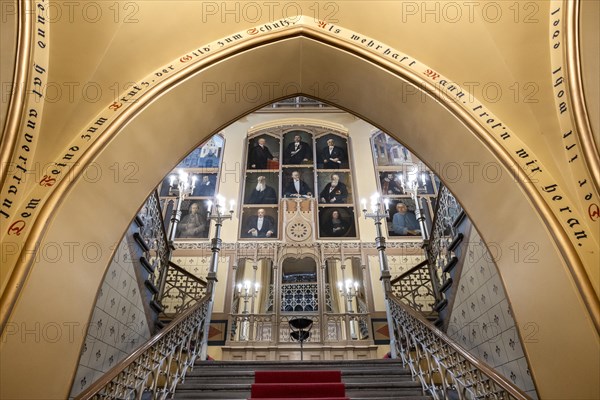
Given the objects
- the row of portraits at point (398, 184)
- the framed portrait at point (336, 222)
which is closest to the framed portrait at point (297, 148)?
the framed portrait at point (336, 222)

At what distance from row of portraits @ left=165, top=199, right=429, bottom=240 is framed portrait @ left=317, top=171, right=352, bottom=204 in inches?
10.4

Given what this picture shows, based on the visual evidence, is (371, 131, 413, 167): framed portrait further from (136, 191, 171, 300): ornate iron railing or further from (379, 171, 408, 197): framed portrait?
(136, 191, 171, 300): ornate iron railing

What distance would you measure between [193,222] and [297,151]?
3798 mm

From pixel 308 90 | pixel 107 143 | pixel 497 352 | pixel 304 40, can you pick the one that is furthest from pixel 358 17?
pixel 497 352

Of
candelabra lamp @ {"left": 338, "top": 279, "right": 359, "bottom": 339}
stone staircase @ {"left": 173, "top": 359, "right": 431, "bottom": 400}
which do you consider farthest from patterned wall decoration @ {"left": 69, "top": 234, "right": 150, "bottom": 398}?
candelabra lamp @ {"left": 338, "top": 279, "right": 359, "bottom": 339}

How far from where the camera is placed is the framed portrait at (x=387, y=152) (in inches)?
443

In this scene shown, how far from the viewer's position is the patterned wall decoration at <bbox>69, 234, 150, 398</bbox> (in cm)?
393

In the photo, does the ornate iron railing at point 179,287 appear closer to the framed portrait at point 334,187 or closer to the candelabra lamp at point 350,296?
the candelabra lamp at point 350,296

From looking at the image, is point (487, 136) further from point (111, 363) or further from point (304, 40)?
A: point (111, 363)

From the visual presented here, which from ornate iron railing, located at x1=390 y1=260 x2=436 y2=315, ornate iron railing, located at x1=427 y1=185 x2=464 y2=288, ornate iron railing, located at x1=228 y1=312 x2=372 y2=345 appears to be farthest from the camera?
ornate iron railing, located at x1=228 y1=312 x2=372 y2=345

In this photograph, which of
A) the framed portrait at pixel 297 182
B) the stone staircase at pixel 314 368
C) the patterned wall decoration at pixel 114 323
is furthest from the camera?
the framed portrait at pixel 297 182

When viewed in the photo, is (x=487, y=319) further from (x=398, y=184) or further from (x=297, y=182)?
(x=297, y=182)

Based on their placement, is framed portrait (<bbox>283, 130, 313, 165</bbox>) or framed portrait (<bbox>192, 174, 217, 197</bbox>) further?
framed portrait (<bbox>283, 130, 313, 165</bbox>)

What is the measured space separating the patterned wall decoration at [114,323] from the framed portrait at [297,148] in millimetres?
6998
